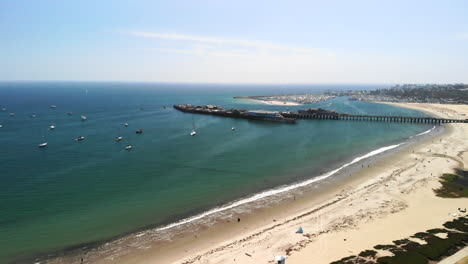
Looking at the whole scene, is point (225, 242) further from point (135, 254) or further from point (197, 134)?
point (197, 134)

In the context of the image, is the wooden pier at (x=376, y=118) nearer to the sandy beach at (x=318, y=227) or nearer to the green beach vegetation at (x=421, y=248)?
the sandy beach at (x=318, y=227)

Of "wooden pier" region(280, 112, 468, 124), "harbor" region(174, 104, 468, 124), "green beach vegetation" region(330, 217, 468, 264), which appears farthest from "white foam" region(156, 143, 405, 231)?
"wooden pier" region(280, 112, 468, 124)

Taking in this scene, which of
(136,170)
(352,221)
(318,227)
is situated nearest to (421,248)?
(352,221)

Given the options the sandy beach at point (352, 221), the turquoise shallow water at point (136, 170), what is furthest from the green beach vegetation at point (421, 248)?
the turquoise shallow water at point (136, 170)

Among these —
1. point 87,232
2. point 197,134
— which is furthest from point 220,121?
point 87,232

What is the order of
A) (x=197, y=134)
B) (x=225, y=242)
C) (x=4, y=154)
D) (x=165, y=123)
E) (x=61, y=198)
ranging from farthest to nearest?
(x=165, y=123) < (x=197, y=134) < (x=4, y=154) < (x=61, y=198) < (x=225, y=242)

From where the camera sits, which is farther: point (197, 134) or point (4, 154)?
point (197, 134)

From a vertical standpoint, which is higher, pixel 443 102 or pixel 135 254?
pixel 443 102

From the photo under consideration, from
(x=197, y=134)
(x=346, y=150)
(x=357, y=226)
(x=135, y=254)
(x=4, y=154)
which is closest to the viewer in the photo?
(x=135, y=254)
